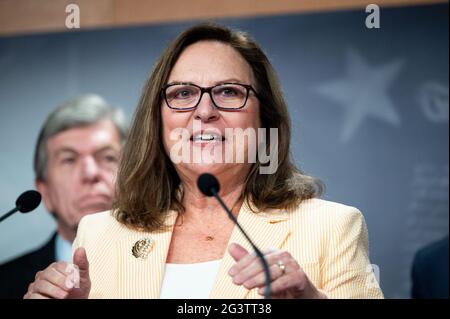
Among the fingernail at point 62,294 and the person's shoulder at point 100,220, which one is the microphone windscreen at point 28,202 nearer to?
the person's shoulder at point 100,220

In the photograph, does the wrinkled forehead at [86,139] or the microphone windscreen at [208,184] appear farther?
the wrinkled forehead at [86,139]

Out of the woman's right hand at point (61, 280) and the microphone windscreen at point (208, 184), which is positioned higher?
the microphone windscreen at point (208, 184)

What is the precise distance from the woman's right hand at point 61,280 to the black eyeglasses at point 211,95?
50 centimetres

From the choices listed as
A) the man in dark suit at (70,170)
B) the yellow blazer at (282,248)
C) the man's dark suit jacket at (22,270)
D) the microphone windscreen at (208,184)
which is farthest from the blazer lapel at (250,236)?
the man's dark suit jacket at (22,270)

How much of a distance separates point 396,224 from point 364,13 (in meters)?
0.83

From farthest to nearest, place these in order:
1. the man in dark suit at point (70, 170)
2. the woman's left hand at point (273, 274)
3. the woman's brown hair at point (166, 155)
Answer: the man in dark suit at point (70, 170)
the woman's brown hair at point (166, 155)
the woman's left hand at point (273, 274)

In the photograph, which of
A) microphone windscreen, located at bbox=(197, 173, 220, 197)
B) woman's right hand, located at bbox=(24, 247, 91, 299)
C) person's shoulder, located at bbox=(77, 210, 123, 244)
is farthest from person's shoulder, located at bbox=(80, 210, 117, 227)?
microphone windscreen, located at bbox=(197, 173, 220, 197)

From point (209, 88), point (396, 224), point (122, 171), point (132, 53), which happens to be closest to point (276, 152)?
point (209, 88)

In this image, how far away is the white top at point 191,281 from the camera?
1807 mm

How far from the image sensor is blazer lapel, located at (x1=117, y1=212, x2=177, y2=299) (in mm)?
1817

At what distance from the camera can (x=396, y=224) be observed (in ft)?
8.96

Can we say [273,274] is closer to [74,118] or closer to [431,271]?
[431,271]

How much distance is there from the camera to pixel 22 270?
9.14 feet

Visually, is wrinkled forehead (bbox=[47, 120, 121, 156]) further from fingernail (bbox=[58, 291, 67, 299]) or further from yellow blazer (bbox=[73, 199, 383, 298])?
fingernail (bbox=[58, 291, 67, 299])
